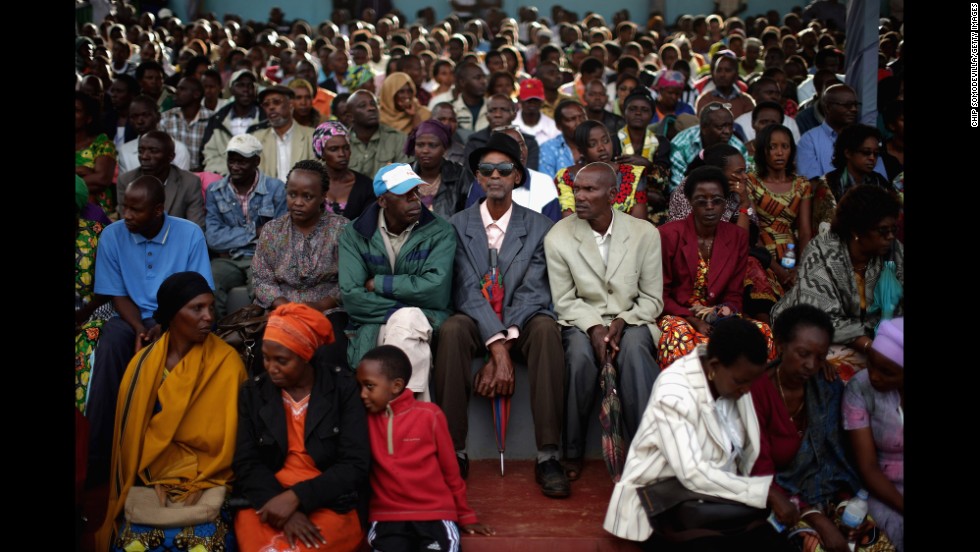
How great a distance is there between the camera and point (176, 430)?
449 cm

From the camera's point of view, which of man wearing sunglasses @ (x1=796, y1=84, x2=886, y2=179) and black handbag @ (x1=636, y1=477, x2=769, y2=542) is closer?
black handbag @ (x1=636, y1=477, x2=769, y2=542)

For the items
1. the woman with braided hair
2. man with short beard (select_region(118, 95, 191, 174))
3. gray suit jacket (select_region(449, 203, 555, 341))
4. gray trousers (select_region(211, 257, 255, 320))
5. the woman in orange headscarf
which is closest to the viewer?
the woman in orange headscarf

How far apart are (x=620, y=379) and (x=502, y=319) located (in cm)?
84

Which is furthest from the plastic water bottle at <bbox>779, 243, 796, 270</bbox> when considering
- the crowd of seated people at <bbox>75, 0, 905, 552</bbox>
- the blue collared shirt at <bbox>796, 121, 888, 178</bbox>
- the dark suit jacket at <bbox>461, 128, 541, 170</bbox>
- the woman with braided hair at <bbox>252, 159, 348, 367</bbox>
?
the woman with braided hair at <bbox>252, 159, 348, 367</bbox>

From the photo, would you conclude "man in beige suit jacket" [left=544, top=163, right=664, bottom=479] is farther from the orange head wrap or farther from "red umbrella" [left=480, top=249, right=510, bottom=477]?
the orange head wrap

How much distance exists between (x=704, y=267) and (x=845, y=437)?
5.26 ft

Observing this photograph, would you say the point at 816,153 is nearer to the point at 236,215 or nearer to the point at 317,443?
the point at 236,215

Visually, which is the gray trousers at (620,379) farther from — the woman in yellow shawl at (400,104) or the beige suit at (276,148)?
the woman in yellow shawl at (400,104)

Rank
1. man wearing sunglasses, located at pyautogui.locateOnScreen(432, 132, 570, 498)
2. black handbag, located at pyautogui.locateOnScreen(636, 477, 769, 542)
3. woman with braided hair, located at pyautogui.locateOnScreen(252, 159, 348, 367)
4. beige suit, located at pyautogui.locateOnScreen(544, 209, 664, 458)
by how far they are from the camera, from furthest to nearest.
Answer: woman with braided hair, located at pyautogui.locateOnScreen(252, 159, 348, 367), beige suit, located at pyautogui.locateOnScreen(544, 209, 664, 458), man wearing sunglasses, located at pyautogui.locateOnScreen(432, 132, 570, 498), black handbag, located at pyautogui.locateOnScreen(636, 477, 769, 542)

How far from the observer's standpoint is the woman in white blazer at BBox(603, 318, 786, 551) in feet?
13.3

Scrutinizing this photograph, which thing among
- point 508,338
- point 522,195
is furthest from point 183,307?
point 522,195

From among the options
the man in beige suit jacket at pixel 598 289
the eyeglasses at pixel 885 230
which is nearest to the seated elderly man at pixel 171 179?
the man in beige suit jacket at pixel 598 289

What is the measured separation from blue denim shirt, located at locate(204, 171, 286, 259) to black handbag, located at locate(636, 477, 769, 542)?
12.8 feet

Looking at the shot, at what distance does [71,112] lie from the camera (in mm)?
3922
